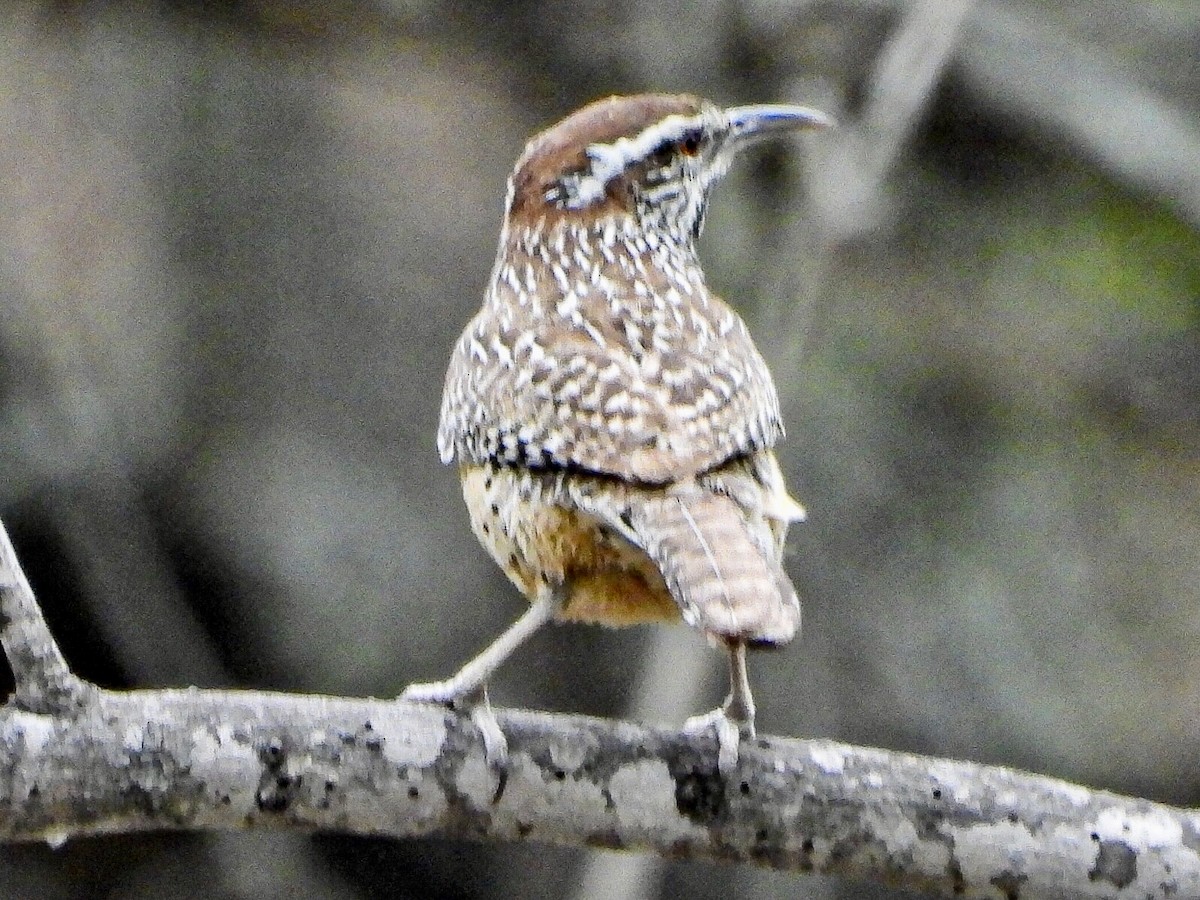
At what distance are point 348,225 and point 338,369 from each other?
456 millimetres

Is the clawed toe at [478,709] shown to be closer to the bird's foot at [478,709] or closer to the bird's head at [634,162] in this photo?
the bird's foot at [478,709]

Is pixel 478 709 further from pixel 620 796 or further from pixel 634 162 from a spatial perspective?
pixel 634 162

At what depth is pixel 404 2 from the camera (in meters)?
5.38

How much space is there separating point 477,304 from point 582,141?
2.05 meters

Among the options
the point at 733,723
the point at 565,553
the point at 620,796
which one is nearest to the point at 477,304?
the point at 565,553

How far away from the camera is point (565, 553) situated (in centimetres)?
258

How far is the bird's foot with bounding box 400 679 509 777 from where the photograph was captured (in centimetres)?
237

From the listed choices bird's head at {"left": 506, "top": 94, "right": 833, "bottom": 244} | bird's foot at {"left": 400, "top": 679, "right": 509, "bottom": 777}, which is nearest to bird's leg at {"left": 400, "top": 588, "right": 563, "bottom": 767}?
bird's foot at {"left": 400, "top": 679, "right": 509, "bottom": 777}

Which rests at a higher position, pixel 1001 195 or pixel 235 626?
pixel 1001 195

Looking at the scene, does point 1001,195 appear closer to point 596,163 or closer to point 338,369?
point 338,369

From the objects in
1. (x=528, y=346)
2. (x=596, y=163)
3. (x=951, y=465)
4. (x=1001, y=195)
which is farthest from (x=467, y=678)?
(x=1001, y=195)

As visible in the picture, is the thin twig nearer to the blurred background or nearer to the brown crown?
the brown crown

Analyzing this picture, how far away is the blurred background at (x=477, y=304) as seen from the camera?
5012mm

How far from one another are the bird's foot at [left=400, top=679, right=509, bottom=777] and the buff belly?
263 mm
